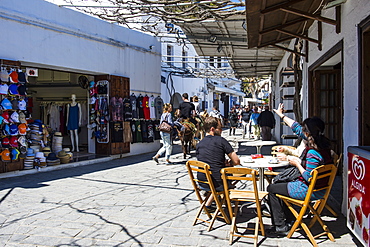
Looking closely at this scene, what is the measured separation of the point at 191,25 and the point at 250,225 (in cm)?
672

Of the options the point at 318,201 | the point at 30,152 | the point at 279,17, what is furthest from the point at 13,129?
the point at 318,201

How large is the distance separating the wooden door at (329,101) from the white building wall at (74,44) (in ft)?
19.7

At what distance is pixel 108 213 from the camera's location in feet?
16.9

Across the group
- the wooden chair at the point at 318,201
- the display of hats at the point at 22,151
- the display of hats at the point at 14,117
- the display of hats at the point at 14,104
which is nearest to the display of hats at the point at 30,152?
the display of hats at the point at 22,151

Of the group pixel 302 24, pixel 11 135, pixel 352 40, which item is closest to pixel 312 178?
pixel 352 40

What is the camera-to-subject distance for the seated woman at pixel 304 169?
13.0 feet

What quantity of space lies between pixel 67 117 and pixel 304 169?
10.0m

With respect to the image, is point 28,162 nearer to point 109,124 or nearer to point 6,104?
point 6,104

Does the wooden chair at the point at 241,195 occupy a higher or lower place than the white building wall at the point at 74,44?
lower

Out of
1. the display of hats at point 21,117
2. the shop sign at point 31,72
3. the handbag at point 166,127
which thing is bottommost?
the handbag at point 166,127

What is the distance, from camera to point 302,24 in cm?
729

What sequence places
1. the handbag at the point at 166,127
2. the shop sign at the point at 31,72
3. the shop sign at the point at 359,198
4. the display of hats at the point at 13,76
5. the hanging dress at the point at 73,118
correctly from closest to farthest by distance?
the shop sign at the point at 359,198
the display of hats at the point at 13,76
the shop sign at the point at 31,72
the handbag at the point at 166,127
the hanging dress at the point at 73,118

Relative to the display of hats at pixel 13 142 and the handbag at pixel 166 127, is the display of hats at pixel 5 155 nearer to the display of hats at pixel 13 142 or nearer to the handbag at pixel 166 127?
the display of hats at pixel 13 142

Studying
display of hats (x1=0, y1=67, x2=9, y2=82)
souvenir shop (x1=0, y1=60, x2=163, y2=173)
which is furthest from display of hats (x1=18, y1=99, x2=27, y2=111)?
display of hats (x1=0, y1=67, x2=9, y2=82)
